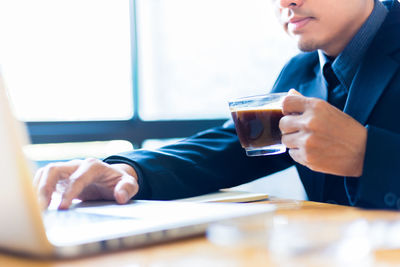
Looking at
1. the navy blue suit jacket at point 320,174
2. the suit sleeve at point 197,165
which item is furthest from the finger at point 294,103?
the suit sleeve at point 197,165

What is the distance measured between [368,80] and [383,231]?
826mm

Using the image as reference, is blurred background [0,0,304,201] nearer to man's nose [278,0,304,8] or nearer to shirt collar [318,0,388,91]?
man's nose [278,0,304,8]

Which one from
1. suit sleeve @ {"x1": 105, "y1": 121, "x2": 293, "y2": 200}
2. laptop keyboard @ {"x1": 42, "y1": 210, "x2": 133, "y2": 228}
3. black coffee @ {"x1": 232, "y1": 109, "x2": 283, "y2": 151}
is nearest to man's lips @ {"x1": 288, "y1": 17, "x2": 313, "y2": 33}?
suit sleeve @ {"x1": 105, "y1": 121, "x2": 293, "y2": 200}

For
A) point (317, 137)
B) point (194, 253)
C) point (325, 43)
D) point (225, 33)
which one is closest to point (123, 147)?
point (225, 33)

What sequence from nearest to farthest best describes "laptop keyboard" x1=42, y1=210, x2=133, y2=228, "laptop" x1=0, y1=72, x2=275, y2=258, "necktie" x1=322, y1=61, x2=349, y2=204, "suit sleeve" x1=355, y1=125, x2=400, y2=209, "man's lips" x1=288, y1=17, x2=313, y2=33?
"laptop" x1=0, y1=72, x2=275, y2=258, "laptop keyboard" x1=42, y1=210, x2=133, y2=228, "suit sleeve" x1=355, y1=125, x2=400, y2=209, "necktie" x1=322, y1=61, x2=349, y2=204, "man's lips" x1=288, y1=17, x2=313, y2=33

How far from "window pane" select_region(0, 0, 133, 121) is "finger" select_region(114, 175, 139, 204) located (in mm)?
1609

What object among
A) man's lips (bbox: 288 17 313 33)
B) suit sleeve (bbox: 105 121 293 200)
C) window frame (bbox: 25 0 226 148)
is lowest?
window frame (bbox: 25 0 226 148)

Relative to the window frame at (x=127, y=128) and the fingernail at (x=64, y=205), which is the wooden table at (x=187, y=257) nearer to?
the fingernail at (x=64, y=205)

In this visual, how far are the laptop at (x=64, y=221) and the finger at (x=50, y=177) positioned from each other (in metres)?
0.13

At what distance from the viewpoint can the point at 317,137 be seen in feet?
3.49

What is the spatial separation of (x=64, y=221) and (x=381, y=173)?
72cm

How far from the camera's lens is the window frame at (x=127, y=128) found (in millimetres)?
2484

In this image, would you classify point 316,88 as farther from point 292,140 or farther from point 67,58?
point 67,58

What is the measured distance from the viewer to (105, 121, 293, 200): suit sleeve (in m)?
1.20
